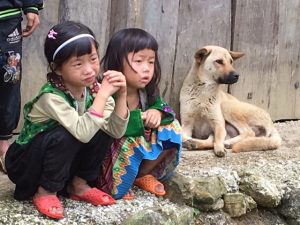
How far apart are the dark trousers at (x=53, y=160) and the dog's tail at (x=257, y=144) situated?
6.50 ft

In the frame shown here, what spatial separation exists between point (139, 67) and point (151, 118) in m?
0.29

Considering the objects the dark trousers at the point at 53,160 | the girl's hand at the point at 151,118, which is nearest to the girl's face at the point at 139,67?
the girl's hand at the point at 151,118

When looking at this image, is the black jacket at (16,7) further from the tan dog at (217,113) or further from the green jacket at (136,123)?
the tan dog at (217,113)

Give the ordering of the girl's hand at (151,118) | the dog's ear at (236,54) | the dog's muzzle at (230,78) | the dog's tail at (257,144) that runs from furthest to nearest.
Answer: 1. the dog's ear at (236,54)
2. the dog's muzzle at (230,78)
3. the dog's tail at (257,144)
4. the girl's hand at (151,118)

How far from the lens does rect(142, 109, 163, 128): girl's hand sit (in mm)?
3322

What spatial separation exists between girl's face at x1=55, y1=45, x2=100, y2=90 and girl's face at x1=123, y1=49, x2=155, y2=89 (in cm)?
37

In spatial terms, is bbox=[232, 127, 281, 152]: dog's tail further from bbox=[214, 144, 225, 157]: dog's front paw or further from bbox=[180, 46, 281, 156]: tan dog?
bbox=[214, 144, 225, 157]: dog's front paw

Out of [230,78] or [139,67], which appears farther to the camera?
[230,78]

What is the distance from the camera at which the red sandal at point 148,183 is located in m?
3.51

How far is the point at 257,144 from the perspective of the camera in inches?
195

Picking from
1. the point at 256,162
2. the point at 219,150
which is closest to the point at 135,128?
the point at 256,162

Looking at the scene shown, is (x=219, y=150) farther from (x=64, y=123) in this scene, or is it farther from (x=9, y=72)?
(x=64, y=123)

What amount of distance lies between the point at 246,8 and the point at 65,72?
2.86m

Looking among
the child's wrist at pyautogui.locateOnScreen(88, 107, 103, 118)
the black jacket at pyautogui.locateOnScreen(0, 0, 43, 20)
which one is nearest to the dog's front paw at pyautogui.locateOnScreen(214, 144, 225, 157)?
the black jacket at pyautogui.locateOnScreen(0, 0, 43, 20)
